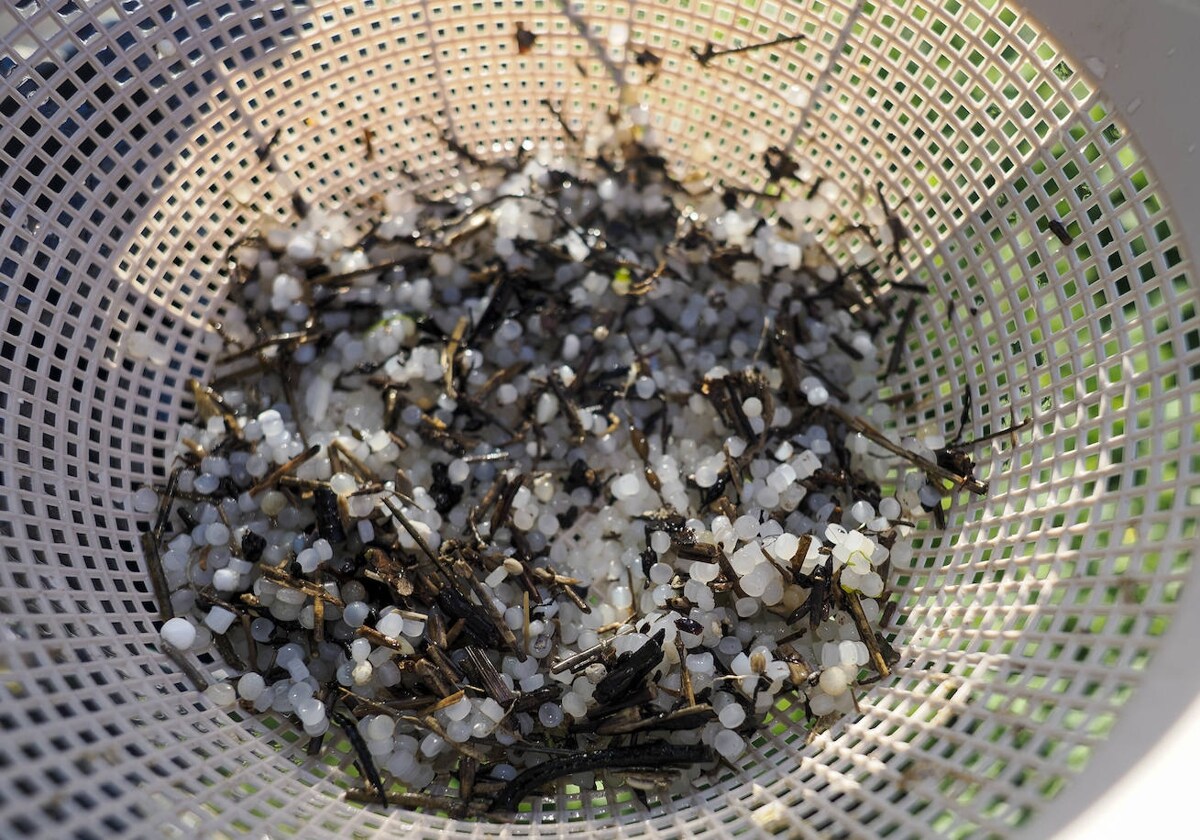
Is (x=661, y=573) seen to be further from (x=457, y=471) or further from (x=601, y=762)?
(x=457, y=471)

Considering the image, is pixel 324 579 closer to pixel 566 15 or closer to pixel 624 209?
pixel 624 209

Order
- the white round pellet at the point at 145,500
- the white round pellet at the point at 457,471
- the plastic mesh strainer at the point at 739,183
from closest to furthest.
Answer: the plastic mesh strainer at the point at 739,183
the white round pellet at the point at 145,500
the white round pellet at the point at 457,471

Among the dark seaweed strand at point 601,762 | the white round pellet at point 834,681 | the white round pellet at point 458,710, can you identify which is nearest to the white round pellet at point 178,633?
the white round pellet at point 458,710

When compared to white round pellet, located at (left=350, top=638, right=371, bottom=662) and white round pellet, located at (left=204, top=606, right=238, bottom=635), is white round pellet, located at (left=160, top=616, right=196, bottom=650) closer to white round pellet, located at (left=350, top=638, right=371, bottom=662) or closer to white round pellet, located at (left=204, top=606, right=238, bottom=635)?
white round pellet, located at (left=204, top=606, right=238, bottom=635)

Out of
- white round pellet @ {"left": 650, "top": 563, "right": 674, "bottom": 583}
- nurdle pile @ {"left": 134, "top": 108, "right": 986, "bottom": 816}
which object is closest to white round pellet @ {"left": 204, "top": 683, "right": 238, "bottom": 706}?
nurdle pile @ {"left": 134, "top": 108, "right": 986, "bottom": 816}

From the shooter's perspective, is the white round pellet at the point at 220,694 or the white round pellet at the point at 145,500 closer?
the white round pellet at the point at 220,694

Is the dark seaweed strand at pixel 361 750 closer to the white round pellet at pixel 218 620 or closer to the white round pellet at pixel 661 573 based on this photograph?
the white round pellet at pixel 218 620

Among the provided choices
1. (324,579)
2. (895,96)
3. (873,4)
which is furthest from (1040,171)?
(324,579)

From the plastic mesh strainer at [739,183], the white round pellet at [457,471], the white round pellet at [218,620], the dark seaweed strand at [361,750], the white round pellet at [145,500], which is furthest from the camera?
the white round pellet at [457,471]
